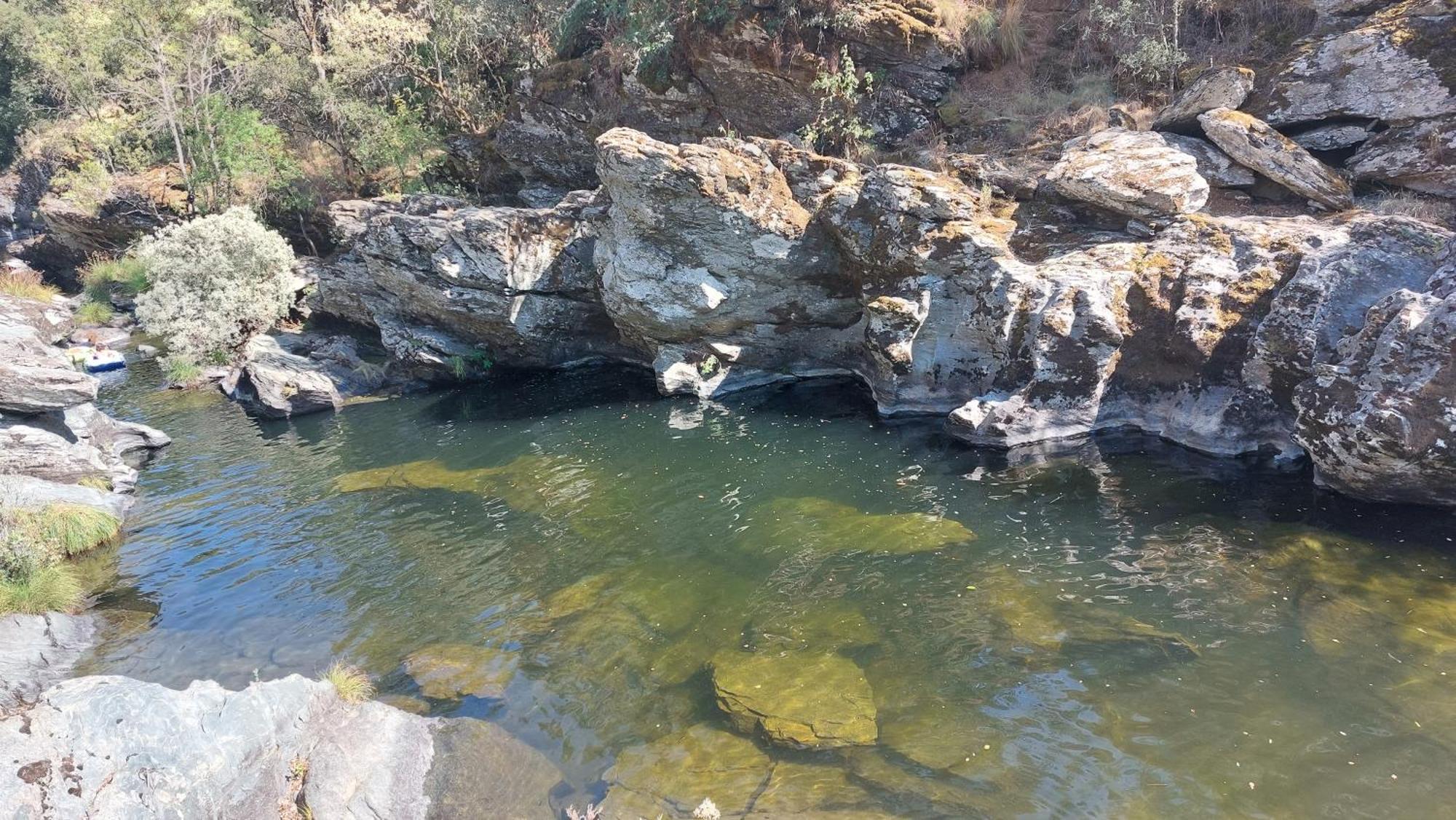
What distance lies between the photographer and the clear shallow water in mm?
8078

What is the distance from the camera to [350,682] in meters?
10.1

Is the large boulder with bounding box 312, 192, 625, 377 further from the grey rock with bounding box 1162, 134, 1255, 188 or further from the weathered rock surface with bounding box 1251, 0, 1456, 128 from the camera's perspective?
the weathered rock surface with bounding box 1251, 0, 1456, 128

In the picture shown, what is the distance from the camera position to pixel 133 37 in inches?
1411

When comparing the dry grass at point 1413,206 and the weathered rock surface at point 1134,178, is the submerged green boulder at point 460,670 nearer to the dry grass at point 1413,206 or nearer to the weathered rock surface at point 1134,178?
the weathered rock surface at point 1134,178

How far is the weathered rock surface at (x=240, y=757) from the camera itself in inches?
271

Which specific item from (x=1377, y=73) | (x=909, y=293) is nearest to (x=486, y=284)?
(x=909, y=293)

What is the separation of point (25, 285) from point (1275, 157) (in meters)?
53.3

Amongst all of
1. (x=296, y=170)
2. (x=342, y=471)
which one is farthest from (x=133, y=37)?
(x=342, y=471)

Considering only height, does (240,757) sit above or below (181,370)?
above

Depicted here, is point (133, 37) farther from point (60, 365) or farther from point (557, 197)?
point (60, 365)

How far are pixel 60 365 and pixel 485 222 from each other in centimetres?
1142

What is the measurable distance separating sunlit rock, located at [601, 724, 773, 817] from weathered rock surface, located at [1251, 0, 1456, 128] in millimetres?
20241

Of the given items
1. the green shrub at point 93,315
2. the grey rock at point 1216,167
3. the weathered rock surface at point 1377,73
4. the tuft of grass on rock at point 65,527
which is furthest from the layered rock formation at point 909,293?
the green shrub at point 93,315

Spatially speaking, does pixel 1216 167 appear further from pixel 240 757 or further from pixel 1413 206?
pixel 240 757
